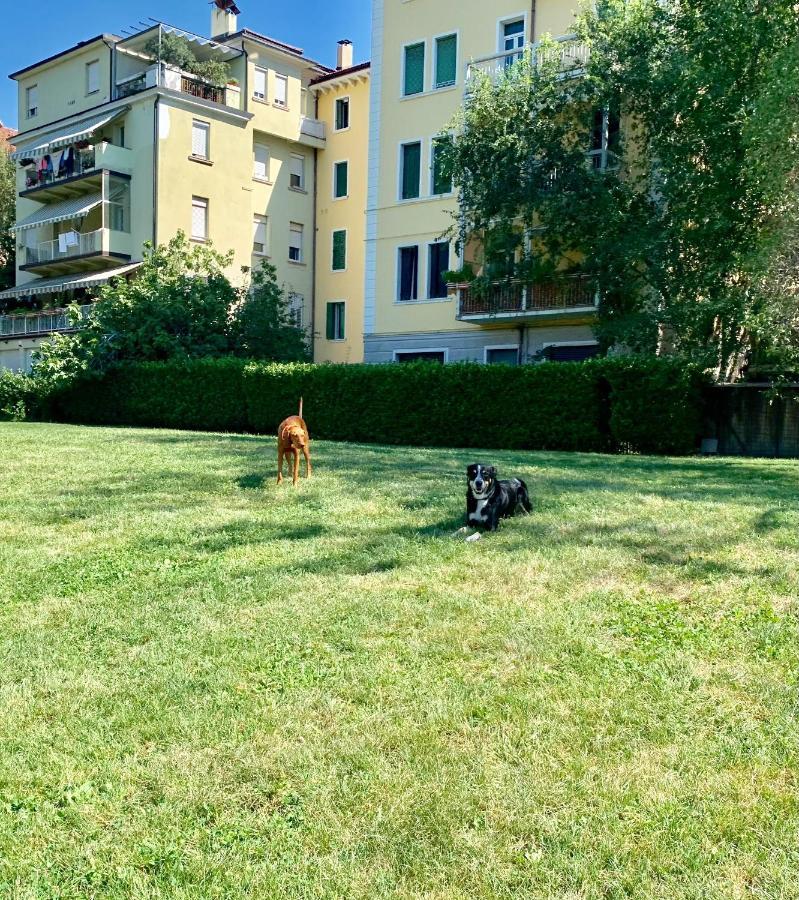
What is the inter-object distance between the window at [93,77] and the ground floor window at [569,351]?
2586cm

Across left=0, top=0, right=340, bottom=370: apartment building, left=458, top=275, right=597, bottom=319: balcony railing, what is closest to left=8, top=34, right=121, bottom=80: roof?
left=0, top=0, right=340, bottom=370: apartment building

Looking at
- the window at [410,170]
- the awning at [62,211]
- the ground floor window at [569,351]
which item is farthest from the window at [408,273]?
the awning at [62,211]

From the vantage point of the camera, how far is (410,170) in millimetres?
31016

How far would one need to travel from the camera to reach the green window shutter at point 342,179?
40.5m

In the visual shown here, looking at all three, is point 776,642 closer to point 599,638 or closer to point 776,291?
point 599,638

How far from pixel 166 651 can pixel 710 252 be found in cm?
1811

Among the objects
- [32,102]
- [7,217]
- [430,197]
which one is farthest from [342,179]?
[7,217]

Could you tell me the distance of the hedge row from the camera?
18219 mm

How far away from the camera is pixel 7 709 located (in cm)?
378

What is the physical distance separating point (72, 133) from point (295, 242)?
10602 millimetres

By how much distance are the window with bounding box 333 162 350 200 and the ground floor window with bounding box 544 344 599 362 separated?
17599 mm

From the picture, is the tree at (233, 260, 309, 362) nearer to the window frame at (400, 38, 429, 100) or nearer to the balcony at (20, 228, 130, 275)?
the window frame at (400, 38, 429, 100)

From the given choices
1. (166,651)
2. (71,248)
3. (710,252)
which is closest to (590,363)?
(710,252)

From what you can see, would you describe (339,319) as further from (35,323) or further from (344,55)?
(344,55)
